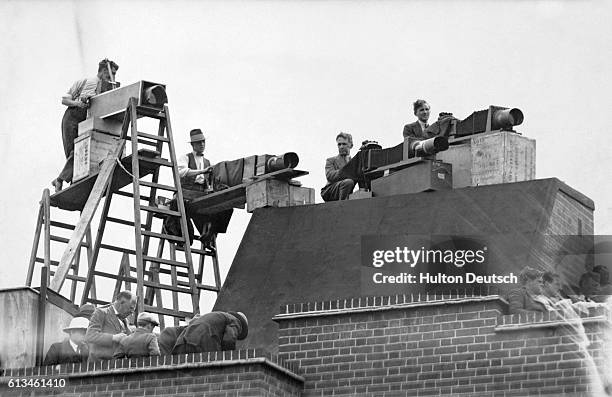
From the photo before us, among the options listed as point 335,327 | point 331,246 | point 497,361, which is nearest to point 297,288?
point 331,246

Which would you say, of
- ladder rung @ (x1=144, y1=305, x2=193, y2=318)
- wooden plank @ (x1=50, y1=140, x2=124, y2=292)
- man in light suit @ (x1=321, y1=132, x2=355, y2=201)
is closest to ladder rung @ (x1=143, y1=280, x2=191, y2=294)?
ladder rung @ (x1=144, y1=305, x2=193, y2=318)

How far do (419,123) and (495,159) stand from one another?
199cm

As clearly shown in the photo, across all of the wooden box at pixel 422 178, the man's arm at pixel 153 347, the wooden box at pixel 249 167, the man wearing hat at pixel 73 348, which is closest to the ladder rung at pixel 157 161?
the wooden box at pixel 249 167

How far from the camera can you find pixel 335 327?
29641 mm

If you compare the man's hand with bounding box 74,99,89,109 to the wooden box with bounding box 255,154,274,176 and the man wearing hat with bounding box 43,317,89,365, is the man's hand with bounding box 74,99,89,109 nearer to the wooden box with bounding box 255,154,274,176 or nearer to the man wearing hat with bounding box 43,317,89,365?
the wooden box with bounding box 255,154,274,176

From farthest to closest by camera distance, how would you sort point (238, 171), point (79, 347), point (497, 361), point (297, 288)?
point (238, 171)
point (297, 288)
point (79, 347)
point (497, 361)

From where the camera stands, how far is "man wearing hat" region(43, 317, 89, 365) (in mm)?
30156

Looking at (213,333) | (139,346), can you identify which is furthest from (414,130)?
(139,346)

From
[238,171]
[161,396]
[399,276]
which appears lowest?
[161,396]

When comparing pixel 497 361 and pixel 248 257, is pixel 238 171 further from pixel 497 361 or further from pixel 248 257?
pixel 497 361

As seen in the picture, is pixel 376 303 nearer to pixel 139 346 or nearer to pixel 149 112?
pixel 139 346

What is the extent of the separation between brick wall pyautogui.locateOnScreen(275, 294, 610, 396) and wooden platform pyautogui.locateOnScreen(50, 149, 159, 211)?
7.82 m

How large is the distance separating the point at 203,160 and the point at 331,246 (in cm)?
582

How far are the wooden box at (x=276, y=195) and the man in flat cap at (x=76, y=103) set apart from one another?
188 inches
